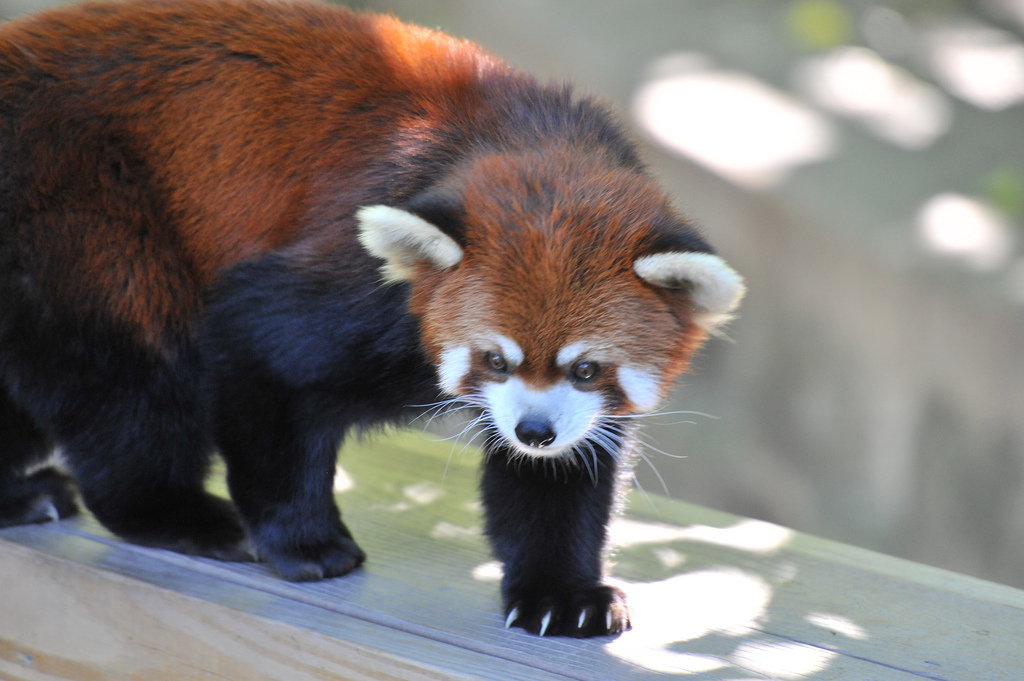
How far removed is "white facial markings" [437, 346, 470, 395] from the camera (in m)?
2.64

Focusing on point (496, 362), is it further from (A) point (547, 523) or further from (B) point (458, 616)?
(B) point (458, 616)

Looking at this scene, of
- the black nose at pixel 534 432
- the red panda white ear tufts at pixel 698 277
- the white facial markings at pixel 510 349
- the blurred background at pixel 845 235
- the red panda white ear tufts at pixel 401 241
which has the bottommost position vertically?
the black nose at pixel 534 432

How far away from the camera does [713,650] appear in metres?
2.52

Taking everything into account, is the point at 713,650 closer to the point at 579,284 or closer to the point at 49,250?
the point at 579,284

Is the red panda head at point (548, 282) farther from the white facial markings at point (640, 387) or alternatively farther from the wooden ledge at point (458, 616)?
the wooden ledge at point (458, 616)

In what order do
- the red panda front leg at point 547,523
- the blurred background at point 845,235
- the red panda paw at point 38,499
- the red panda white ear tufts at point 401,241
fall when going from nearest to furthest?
the red panda white ear tufts at point 401,241 < the red panda front leg at point 547,523 < the red panda paw at point 38,499 < the blurred background at point 845,235

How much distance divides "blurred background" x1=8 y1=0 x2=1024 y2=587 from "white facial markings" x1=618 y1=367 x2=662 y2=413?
3.57 m

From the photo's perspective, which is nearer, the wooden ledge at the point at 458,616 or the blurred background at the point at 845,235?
the wooden ledge at the point at 458,616

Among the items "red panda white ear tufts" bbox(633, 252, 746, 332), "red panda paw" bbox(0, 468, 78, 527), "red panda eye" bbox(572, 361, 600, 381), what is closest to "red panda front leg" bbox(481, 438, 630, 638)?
"red panda eye" bbox(572, 361, 600, 381)

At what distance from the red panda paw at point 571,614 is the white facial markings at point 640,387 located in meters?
0.51

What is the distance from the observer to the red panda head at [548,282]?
97.9 inches

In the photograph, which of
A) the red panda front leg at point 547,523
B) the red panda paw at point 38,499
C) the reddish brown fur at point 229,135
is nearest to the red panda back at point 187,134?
the reddish brown fur at point 229,135

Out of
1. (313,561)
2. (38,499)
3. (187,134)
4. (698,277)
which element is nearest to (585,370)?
(698,277)

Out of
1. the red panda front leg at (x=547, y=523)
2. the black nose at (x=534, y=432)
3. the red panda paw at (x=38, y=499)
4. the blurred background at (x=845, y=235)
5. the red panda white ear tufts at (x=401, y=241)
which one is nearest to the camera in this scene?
the red panda white ear tufts at (x=401, y=241)
